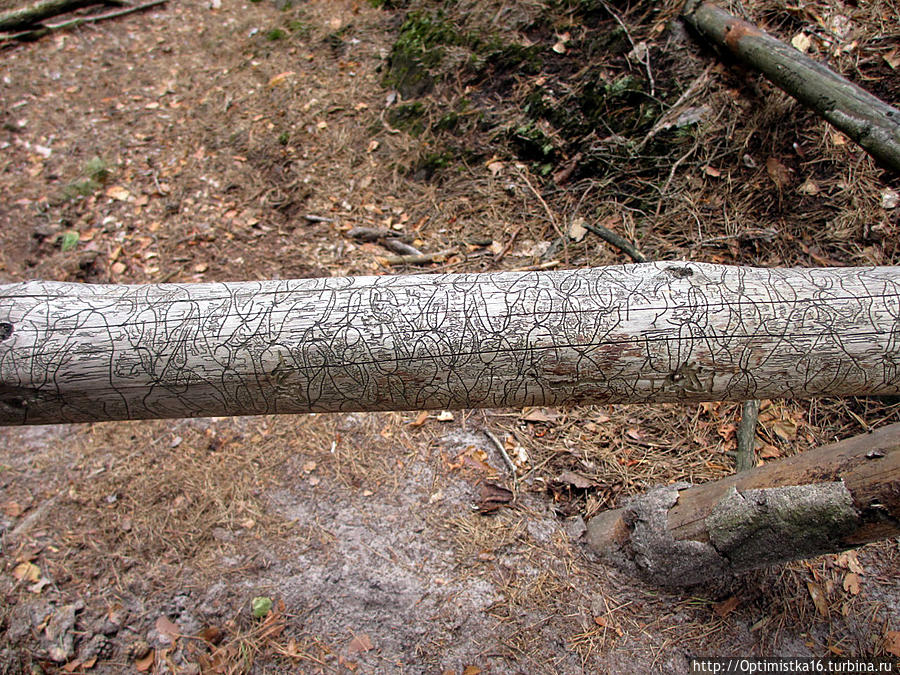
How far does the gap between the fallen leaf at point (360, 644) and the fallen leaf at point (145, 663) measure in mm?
756

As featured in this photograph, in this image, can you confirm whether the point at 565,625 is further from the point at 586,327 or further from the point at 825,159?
the point at 825,159

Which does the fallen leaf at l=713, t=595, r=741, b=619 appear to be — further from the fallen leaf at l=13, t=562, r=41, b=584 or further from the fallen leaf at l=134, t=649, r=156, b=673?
the fallen leaf at l=13, t=562, r=41, b=584

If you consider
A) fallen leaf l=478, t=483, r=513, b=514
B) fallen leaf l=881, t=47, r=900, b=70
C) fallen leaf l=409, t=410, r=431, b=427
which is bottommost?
fallen leaf l=478, t=483, r=513, b=514

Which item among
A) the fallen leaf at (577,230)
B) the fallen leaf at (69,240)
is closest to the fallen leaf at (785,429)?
the fallen leaf at (577,230)

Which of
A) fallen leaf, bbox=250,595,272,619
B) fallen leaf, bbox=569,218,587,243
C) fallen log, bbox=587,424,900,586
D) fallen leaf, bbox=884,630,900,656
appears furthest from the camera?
fallen leaf, bbox=569,218,587,243

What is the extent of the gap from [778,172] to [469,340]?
2.44 m

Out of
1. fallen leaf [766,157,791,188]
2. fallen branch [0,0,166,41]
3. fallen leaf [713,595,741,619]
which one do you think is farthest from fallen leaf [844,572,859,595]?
fallen branch [0,0,166,41]

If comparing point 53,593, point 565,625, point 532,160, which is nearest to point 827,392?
point 565,625

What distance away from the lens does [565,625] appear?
2008mm

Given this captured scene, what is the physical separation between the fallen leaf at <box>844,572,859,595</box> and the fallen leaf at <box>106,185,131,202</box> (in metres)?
4.72

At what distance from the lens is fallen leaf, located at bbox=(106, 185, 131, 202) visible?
3967 mm

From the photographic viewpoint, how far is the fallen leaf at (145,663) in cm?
204

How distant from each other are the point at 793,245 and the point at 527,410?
156 cm

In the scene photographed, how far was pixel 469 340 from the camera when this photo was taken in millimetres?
1270
